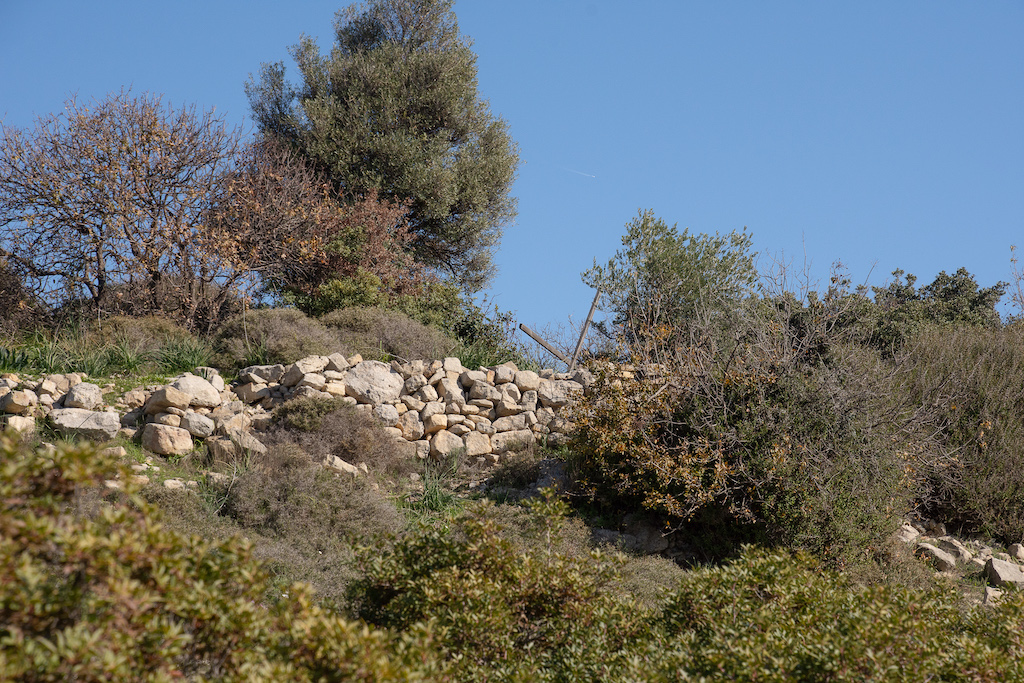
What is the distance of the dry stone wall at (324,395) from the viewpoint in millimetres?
7953

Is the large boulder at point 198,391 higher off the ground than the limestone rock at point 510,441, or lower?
higher

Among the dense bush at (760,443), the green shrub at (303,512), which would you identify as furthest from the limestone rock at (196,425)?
the dense bush at (760,443)

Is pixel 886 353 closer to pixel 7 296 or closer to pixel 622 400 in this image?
pixel 622 400

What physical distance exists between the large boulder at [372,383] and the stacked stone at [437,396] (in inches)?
0.5

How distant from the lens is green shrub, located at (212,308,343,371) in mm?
10148

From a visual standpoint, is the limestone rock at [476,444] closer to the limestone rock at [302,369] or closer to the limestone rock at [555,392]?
the limestone rock at [555,392]

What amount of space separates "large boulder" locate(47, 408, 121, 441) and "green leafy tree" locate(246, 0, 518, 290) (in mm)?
8828

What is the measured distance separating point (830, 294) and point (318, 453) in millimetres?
6345

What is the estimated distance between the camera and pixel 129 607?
246 cm

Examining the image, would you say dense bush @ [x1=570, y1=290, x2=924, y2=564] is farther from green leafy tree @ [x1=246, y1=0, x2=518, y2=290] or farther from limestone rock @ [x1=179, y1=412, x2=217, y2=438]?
green leafy tree @ [x1=246, y1=0, x2=518, y2=290]

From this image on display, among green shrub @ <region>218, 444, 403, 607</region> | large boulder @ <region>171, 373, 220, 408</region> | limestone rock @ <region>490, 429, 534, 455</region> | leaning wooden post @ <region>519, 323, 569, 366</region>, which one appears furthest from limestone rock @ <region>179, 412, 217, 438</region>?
leaning wooden post @ <region>519, 323, 569, 366</region>

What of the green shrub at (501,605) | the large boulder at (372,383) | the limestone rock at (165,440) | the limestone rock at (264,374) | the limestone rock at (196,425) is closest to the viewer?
the green shrub at (501,605)

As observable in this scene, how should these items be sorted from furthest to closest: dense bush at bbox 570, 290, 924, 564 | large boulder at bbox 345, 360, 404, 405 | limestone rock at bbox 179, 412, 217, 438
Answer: large boulder at bbox 345, 360, 404, 405 → limestone rock at bbox 179, 412, 217, 438 → dense bush at bbox 570, 290, 924, 564

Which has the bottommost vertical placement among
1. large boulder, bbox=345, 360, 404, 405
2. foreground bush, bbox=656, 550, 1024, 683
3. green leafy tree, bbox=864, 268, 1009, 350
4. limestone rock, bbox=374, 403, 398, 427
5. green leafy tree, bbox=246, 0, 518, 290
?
foreground bush, bbox=656, 550, 1024, 683
